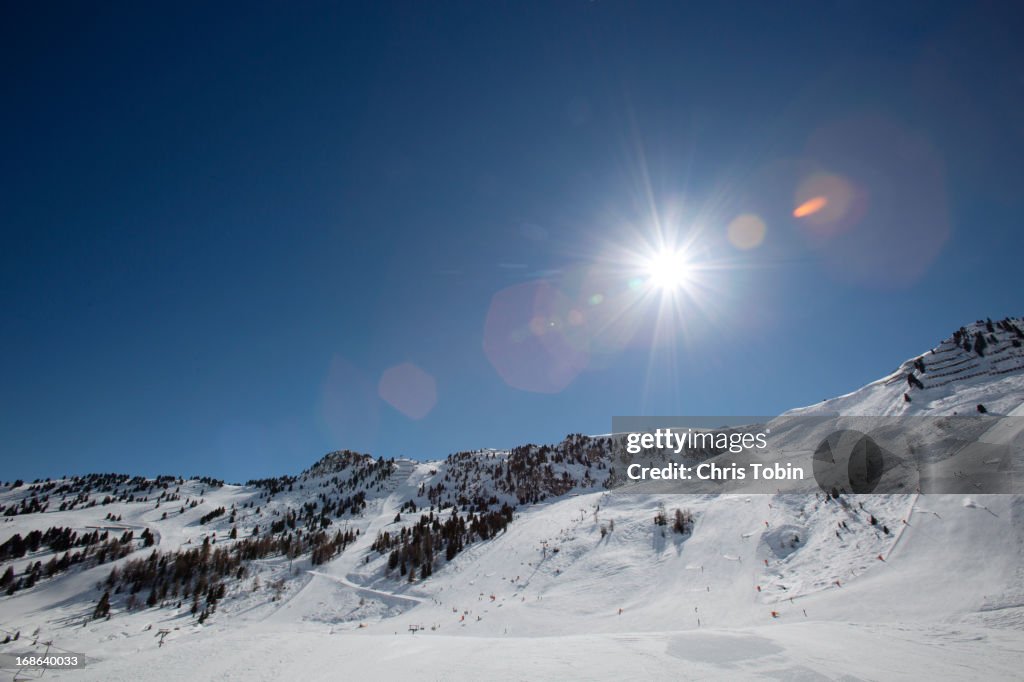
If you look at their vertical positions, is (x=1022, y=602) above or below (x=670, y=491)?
below

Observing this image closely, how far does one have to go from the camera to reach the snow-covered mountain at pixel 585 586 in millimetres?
9031

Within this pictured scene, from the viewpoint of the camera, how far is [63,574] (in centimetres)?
3438

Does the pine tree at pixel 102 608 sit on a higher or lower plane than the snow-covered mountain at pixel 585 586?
lower

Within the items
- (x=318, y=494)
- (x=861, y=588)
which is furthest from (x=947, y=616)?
(x=318, y=494)

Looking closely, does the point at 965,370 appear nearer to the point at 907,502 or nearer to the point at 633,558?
the point at 907,502

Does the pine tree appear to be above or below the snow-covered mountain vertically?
below

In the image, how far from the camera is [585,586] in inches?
837

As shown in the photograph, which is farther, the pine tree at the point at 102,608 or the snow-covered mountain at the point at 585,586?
the pine tree at the point at 102,608

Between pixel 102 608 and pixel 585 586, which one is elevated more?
pixel 585 586

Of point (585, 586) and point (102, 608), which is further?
point (102, 608)

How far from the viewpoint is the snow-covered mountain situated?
903 centimetres

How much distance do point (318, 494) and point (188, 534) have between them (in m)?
20.2

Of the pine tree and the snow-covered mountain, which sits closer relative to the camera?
the snow-covered mountain

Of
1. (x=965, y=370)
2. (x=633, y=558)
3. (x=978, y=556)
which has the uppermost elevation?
(x=965, y=370)
